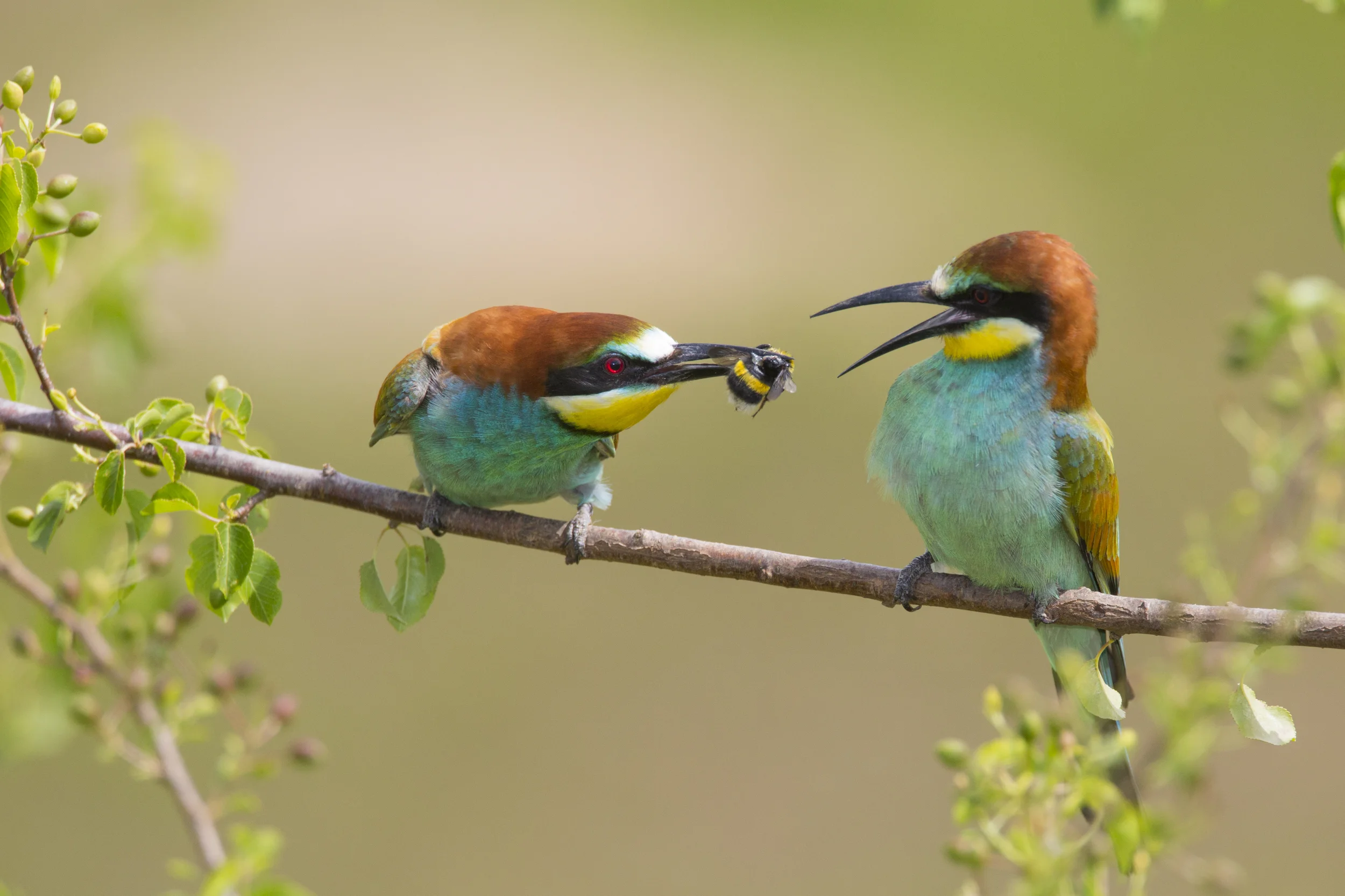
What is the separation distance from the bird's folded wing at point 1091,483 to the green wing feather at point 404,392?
960 mm

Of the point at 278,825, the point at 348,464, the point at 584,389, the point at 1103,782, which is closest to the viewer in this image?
the point at 1103,782

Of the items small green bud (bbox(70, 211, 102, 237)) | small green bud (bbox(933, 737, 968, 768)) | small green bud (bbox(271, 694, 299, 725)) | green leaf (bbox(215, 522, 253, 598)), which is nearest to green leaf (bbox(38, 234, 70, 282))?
small green bud (bbox(70, 211, 102, 237))

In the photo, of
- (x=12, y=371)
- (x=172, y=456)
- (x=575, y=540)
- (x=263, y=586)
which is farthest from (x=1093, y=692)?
(x=12, y=371)

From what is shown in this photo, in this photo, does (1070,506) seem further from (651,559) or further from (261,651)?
(261,651)

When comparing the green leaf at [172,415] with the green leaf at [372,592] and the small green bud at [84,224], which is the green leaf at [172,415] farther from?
the green leaf at [372,592]

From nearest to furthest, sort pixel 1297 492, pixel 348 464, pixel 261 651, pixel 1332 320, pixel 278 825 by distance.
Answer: pixel 1297 492 < pixel 1332 320 < pixel 278 825 < pixel 261 651 < pixel 348 464

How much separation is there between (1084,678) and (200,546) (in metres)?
0.95

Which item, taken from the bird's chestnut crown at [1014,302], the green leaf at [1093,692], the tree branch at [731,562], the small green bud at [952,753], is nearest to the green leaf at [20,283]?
the tree branch at [731,562]

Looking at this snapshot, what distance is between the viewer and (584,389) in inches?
62.6

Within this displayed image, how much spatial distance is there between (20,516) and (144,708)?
30 cm

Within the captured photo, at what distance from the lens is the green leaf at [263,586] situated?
113 centimetres

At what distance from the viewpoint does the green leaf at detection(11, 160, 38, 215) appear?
39.4 inches

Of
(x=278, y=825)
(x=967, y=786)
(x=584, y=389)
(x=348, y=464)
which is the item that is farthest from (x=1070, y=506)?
(x=348, y=464)

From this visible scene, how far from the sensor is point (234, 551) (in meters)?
1.10
